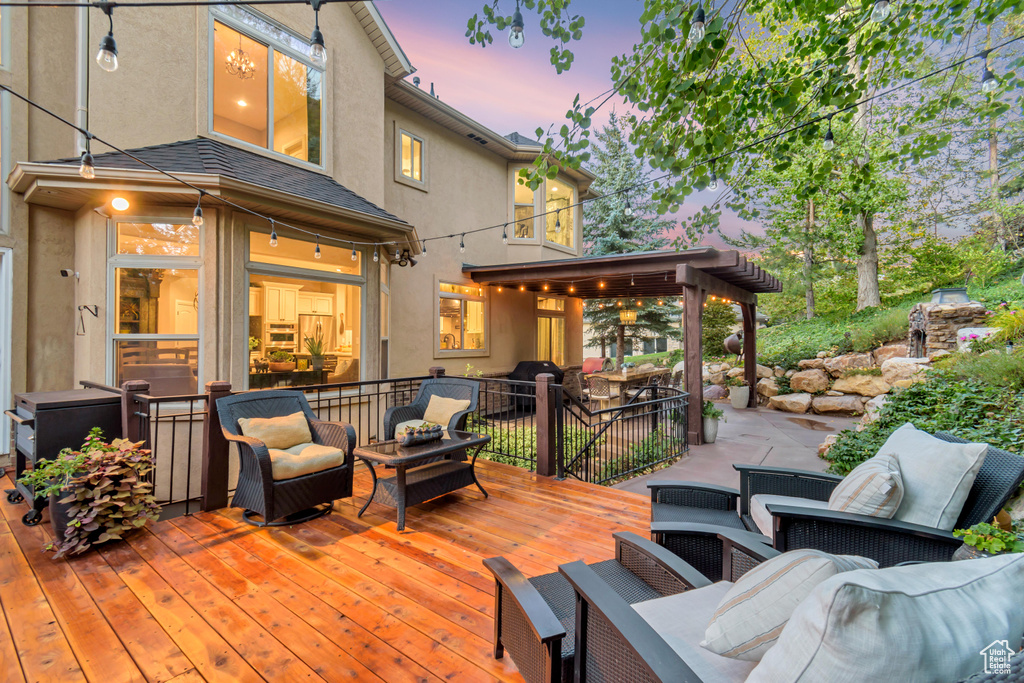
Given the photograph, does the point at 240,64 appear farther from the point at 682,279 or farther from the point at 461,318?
the point at 682,279

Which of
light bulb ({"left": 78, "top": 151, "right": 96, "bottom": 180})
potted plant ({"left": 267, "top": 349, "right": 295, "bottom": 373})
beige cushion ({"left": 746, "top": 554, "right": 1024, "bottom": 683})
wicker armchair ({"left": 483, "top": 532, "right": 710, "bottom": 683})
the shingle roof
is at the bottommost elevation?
wicker armchair ({"left": 483, "top": 532, "right": 710, "bottom": 683})

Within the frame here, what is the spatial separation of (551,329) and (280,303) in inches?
301

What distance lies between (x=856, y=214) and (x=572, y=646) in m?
15.0

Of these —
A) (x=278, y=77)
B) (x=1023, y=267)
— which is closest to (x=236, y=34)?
(x=278, y=77)

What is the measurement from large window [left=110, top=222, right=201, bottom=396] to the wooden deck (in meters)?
A: 1.53

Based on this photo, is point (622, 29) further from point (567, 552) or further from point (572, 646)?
point (572, 646)

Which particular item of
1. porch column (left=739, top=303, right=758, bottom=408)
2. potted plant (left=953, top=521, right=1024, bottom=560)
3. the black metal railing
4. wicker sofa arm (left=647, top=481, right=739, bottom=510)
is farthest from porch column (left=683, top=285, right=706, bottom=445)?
potted plant (left=953, top=521, right=1024, bottom=560)

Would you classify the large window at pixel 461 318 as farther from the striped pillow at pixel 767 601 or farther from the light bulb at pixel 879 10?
the striped pillow at pixel 767 601

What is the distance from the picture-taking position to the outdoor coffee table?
337 centimetres

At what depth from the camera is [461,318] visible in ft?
30.4

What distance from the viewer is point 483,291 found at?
9773 mm

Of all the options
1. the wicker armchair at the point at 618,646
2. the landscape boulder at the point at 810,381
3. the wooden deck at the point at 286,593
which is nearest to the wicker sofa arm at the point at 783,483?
the wooden deck at the point at 286,593

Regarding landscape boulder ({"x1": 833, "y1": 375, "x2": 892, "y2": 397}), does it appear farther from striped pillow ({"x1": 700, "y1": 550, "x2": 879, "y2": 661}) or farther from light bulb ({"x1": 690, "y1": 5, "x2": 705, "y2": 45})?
striped pillow ({"x1": 700, "y1": 550, "x2": 879, "y2": 661})

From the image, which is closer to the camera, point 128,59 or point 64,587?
point 64,587
